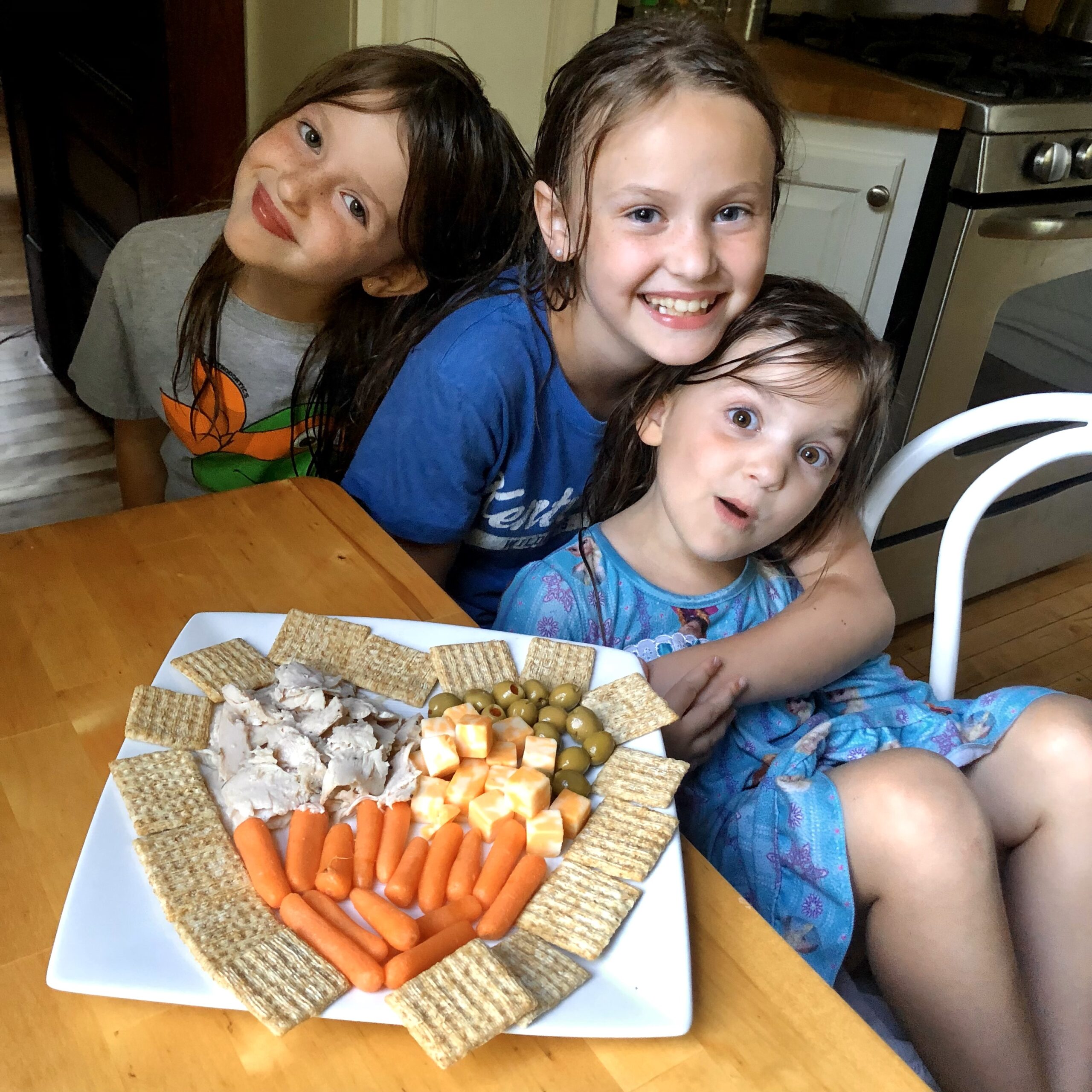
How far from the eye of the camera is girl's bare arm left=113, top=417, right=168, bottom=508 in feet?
5.44

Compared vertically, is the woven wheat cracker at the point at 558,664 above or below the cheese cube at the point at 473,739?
below

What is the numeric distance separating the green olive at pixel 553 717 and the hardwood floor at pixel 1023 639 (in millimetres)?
1732

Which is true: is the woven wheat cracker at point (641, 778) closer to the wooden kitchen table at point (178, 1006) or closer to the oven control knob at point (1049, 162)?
the wooden kitchen table at point (178, 1006)

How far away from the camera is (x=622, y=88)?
1013 millimetres

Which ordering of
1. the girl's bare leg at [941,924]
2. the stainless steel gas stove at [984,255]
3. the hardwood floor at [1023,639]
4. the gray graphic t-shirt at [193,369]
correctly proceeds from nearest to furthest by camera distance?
the girl's bare leg at [941,924] < the gray graphic t-shirt at [193,369] < the stainless steel gas stove at [984,255] < the hardwood floor at [1023,639]

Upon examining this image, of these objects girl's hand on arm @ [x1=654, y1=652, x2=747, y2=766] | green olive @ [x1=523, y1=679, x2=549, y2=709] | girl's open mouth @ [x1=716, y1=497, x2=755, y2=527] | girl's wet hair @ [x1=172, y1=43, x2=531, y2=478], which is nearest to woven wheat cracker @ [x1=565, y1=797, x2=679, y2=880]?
green olive @ [x1=523, y1=679, x2=549, y2=709]

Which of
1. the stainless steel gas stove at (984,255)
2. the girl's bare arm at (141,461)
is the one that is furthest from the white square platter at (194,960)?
the stainless steel gas stove at (984,255)

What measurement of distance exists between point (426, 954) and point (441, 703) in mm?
216

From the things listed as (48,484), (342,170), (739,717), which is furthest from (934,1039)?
(48,484)

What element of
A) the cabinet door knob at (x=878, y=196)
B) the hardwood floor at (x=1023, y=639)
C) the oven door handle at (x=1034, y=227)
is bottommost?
the hardwood floor at (x=1023, y=639)

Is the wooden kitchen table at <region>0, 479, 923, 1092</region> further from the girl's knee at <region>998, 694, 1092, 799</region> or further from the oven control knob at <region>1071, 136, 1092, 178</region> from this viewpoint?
the oven control knob at <region>1071, 136, 1092, 178</region>

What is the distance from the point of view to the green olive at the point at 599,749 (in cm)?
74

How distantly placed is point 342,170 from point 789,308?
56 cm

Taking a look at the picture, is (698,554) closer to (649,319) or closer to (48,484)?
(649,319)
